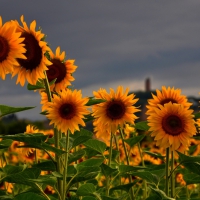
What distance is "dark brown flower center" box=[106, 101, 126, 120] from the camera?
4844 mm

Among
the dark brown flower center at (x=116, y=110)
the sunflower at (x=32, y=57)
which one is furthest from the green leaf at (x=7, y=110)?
the dark brown flower center at (x=116, y=110)

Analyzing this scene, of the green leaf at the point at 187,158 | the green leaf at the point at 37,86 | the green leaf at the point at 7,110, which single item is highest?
the green leaf at the point at 37,86

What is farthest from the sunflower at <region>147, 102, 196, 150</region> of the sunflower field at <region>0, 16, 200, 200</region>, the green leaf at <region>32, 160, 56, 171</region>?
the green leaf at <region>32, 160, 56, 171</region>

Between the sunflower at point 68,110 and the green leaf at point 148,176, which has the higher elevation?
the sunflower at point 68,110

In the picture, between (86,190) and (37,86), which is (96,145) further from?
(37,86)

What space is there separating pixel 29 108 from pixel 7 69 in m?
0.35

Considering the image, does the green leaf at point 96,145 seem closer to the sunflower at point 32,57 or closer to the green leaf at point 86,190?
the green leaf at point 86,190

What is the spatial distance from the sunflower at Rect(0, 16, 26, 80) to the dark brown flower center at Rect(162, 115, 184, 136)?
1.36 meters

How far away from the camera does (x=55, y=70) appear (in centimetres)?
491

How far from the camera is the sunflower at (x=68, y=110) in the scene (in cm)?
428

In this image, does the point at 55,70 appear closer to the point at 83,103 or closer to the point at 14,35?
the point at 83,103

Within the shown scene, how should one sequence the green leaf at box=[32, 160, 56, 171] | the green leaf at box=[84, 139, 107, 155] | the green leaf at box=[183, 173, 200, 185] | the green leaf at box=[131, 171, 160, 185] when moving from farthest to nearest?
the green leaf at box=[84, 139, 107, 155], the green leaf at box=[183, 173, 200, 185], the green leaf at box=[32, 160, 56, 171], the green leaf at box=[131, 171, 160, 185]

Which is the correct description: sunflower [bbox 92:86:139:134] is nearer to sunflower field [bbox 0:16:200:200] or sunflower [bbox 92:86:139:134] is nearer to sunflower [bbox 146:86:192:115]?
sunflower field [bbox 0:16:200:200]

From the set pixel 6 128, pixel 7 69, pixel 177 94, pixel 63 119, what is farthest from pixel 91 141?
pixel 6 128
